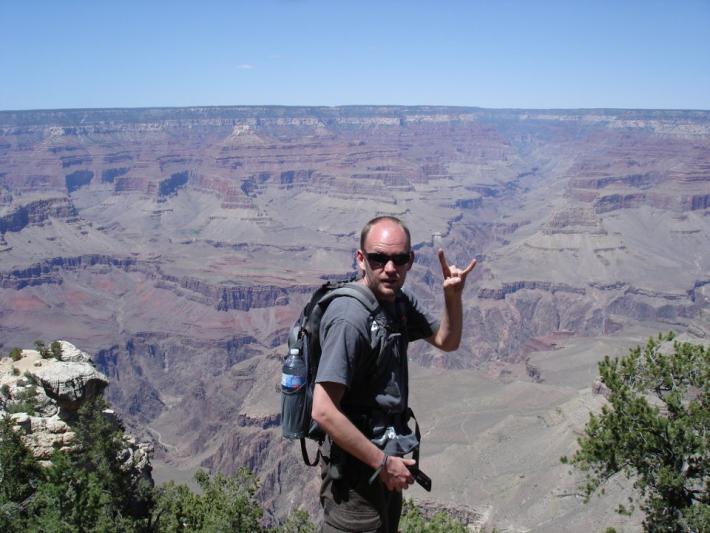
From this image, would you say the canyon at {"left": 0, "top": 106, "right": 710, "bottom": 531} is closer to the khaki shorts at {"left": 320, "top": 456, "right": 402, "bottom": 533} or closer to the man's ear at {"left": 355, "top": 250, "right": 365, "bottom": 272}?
the man's ear at {"left": 355, "top": 250, "right": 365, "bottom": 272}

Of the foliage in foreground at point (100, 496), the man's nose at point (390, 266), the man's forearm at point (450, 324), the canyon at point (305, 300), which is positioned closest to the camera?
the man's nose at point (390, 266)

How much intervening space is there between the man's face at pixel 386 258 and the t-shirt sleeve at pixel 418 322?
0.78m

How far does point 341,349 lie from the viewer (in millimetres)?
5465

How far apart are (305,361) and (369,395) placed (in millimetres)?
698

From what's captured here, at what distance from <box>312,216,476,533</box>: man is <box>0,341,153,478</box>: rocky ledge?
14538 mm

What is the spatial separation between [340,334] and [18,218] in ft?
660

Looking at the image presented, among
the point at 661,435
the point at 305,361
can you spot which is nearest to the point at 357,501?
the point at 305,361

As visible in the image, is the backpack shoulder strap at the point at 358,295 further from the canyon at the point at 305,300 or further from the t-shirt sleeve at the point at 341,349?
the canyon at the point at 305,300

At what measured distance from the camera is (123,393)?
109250mm

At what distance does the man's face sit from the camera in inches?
237

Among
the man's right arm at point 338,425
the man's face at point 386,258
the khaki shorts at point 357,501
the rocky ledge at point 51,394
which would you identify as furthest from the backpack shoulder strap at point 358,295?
the rocky ledge at point 51,394

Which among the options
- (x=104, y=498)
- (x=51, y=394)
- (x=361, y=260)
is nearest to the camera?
(x=361, y=260)

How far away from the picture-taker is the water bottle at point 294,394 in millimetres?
5910

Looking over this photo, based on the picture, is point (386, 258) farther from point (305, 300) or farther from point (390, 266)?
point (305, 300)
